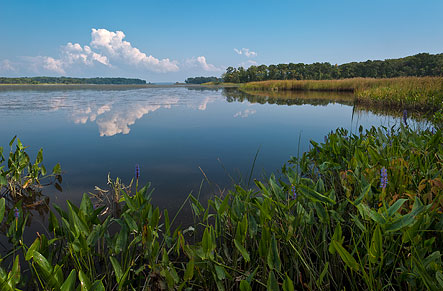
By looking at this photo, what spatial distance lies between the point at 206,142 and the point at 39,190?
3.03 metres

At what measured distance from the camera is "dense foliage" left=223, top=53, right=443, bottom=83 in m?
58.6

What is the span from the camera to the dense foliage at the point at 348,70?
58.6 metres

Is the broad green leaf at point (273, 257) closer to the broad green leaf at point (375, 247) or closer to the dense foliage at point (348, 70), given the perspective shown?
the broad green leaf at point (375, 247)

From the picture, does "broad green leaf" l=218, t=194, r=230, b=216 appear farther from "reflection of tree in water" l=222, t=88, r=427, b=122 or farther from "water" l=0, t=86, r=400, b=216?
"reflection of tree in water" l=222, t=88, r=427, b=122

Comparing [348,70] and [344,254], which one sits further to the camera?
[348,70]

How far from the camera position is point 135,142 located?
527 cm

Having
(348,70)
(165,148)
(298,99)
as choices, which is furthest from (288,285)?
(348,70)

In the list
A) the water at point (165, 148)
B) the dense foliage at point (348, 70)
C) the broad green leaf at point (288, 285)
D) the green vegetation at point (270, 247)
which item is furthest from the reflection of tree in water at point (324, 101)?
the dense foliage at point (348, 70)

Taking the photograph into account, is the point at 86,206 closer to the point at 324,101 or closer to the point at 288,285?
the point at 288,285

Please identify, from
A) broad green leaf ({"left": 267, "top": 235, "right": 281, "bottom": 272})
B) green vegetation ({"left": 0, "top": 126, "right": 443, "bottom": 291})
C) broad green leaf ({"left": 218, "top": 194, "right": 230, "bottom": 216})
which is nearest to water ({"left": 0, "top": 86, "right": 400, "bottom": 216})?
green vegetation ({"left": 0, "top": 126, "right": 443, "bottom": 291})

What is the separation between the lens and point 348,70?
65.6 m

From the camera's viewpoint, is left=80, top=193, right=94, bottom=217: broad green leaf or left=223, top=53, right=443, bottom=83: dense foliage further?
left=223, top=53, right=443, bottom=83: dense foliage

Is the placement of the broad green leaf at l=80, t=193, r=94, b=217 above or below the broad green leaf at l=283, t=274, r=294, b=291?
above

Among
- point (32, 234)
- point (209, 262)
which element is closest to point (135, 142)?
point (32, 234)
